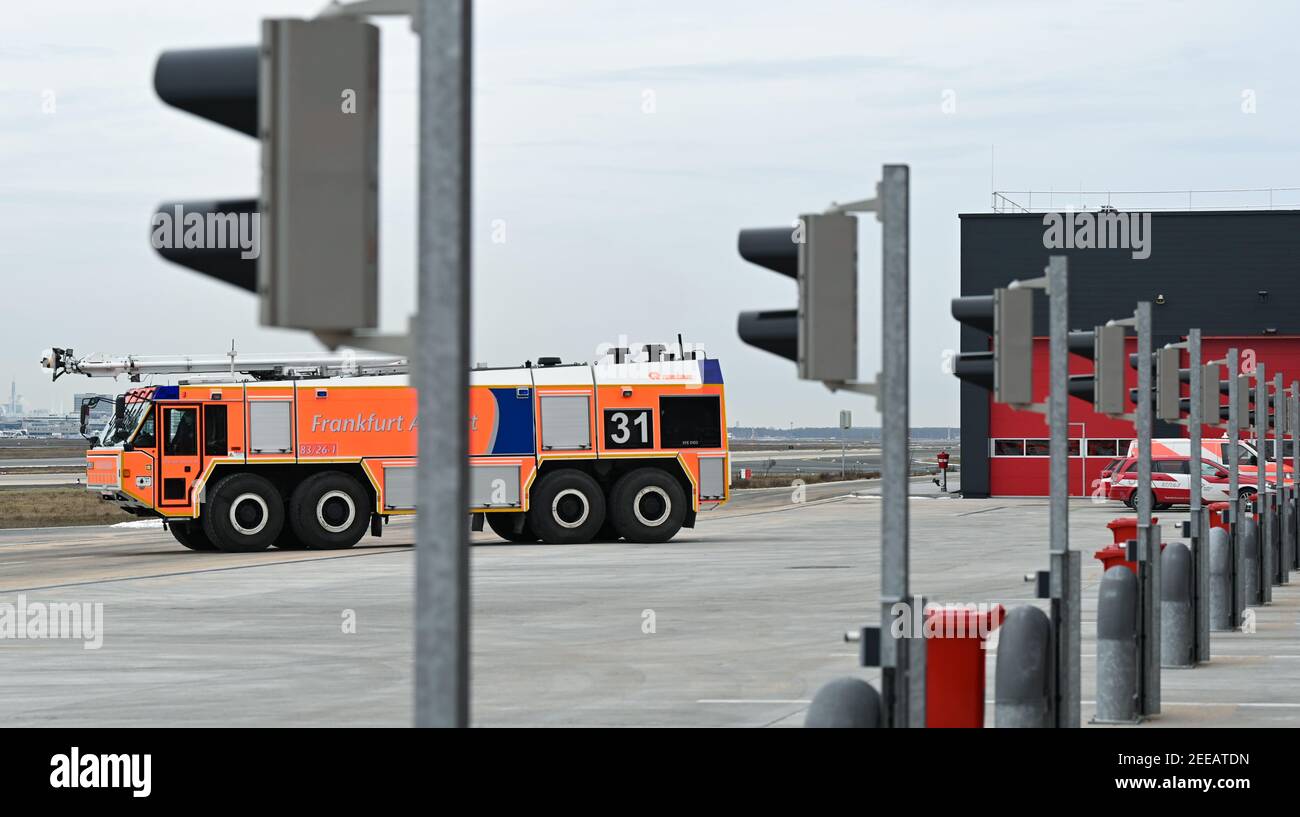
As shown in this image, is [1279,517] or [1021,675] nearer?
[1021,675]

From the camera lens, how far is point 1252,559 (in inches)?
760

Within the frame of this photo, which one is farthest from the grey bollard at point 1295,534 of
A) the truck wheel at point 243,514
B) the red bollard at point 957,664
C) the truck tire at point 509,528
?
the red bollard at point 957,664

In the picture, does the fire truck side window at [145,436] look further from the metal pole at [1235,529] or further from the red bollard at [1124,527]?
the red bollard at [1124,527]

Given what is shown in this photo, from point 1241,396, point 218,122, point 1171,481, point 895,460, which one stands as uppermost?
point 218,122

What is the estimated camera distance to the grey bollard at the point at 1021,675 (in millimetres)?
8820

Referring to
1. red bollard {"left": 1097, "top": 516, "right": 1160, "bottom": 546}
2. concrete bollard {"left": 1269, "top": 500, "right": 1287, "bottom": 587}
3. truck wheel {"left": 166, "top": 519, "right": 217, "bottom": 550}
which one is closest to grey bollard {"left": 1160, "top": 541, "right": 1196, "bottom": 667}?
red bollard {"left": 1097, "top": 516, "right": 1160, "bottom": 546}

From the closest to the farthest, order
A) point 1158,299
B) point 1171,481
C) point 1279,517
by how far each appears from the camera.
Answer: point 1279,517, point 1171,481, point 1158,299

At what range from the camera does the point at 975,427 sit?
59.4m

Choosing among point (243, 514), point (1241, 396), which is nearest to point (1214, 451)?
point (243, 514)

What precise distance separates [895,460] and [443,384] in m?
2.77

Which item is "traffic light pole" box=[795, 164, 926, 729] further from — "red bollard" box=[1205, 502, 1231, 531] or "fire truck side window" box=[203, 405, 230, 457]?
"fire truck side window" box=[203, 405, 230, 457]

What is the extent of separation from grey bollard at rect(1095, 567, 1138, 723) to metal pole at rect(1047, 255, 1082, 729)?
3.98ft

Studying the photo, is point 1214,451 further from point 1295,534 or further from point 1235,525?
point 1235,525

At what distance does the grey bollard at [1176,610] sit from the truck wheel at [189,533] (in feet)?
69.1
